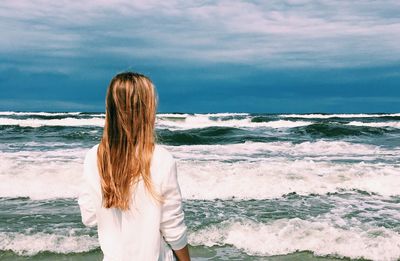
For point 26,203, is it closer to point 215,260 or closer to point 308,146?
point 215,260

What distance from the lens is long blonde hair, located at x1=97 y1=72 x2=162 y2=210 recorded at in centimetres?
200

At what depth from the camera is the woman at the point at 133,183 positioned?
6.59 ft

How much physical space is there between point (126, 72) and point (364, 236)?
209 inches

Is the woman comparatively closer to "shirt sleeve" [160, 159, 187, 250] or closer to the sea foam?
"shirt sleeve" [160, 159, 187, 250]

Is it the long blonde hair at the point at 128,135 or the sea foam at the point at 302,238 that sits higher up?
the long blonde hair at the point at 128,135

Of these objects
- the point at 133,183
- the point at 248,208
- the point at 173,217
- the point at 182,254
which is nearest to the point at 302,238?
the point at 248,208

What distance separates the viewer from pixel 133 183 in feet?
6.68

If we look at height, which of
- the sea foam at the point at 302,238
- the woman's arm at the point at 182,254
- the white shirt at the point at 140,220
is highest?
the white shirt at the point at 140,220

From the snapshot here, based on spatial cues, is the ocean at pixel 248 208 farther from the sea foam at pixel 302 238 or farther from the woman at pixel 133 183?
the woman at pixel 133 183

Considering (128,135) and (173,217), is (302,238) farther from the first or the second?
(128,135)

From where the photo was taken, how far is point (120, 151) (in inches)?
A: 80.0

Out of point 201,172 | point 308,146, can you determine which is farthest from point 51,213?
point 308,146

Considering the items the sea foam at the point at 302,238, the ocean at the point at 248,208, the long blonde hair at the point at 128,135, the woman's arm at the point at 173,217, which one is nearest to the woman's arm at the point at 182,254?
the woman's arm at the point at 173,217

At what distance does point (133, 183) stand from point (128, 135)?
196mm
